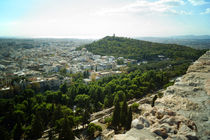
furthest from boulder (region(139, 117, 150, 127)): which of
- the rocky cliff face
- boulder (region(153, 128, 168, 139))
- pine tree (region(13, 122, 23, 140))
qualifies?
pine tree (region(13, 122, 23, 140))

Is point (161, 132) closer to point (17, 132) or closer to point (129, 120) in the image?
point (129, 120)

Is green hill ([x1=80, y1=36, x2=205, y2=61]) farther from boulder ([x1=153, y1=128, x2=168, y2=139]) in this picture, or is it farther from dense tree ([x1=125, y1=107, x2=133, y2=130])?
boulder ([x1=153, y1=128, x2=168, y2=139])

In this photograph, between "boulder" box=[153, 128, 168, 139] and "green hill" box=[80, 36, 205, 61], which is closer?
"boulder" box=[153, 128, 168, 139]

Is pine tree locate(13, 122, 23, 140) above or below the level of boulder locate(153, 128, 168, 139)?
below

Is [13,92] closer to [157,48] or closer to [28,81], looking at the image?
[28,81]

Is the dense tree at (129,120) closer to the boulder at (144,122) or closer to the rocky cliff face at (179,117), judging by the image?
the rocky cliff face at (179,117)

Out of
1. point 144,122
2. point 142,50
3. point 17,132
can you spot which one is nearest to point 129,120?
point 144,122
